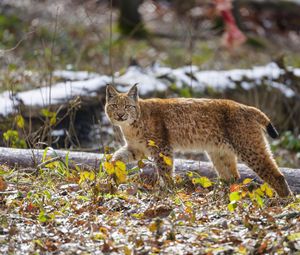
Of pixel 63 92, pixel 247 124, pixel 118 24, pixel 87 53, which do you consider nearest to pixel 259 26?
pixel 118 24

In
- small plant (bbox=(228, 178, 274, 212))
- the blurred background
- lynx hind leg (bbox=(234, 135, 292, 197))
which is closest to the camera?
small plant (bbox=(228, 178, 274, 212))

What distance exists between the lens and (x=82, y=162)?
23.5ft

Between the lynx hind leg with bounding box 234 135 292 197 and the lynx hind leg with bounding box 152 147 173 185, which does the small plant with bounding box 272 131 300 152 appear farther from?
the lynx hind leg with bounding box 152 147 173 185

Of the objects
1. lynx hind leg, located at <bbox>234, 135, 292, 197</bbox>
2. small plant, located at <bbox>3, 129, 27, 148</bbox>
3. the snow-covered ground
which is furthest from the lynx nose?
the snow-covered ground

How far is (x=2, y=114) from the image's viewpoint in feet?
27.8

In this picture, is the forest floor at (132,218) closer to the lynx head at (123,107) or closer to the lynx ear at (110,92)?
the lynx head at (123,107)

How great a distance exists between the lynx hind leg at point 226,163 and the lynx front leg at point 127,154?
2.49ft

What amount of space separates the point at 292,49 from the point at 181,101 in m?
10.0

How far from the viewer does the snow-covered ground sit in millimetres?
9016

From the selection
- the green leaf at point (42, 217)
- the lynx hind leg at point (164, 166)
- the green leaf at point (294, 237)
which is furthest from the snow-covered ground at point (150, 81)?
the green leaf at point (294, 237)

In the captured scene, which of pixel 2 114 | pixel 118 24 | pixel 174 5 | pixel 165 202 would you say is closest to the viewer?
pixel 165 202

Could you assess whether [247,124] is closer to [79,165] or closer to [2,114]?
[79,165]

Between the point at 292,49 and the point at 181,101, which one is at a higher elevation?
the point at 181,101

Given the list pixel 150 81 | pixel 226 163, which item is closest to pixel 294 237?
pixel 226 163
